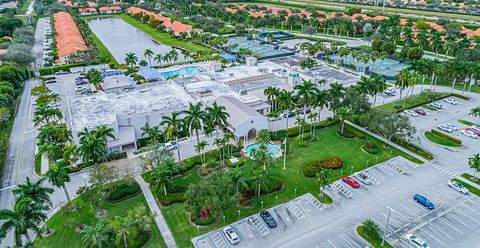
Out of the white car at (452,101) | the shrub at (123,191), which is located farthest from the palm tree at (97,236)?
the white car at (452,101)

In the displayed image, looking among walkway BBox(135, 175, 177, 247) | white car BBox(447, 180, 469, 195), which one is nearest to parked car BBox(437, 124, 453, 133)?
white car BBox(447, 180, 469, 195)

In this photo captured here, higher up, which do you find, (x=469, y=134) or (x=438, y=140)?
(x=469, y=134)

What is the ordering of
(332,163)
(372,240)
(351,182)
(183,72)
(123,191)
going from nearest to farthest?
(372,240), (123,191), (351,182), (332,163), (183,72)

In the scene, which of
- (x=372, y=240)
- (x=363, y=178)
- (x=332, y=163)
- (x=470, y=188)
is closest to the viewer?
(x=372, y=240)

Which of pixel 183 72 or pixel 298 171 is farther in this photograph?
→ pixel 183 72

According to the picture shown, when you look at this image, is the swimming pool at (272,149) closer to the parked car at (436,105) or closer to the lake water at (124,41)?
the parked car at (436,105)

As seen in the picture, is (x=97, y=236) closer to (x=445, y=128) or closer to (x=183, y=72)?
(x=445, y=128)

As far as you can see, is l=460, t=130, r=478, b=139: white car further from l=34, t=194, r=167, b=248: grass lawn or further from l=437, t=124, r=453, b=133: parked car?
l=34, t=194, r=167, b=248: grass lawn

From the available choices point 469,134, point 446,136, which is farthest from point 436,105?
point 446,136
